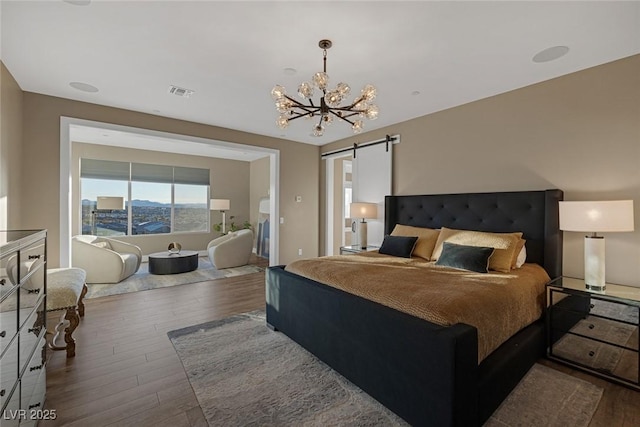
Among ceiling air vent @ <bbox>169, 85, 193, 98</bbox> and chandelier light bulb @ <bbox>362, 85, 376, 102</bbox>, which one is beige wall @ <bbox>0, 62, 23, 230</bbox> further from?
chandelier light bulb @ <bbox>362, 85, 376, 102</bbox>

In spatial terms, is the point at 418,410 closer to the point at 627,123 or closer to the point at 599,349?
the point at 599,349

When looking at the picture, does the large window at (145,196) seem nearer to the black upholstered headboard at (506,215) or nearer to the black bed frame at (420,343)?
the black bed frame at (420,343)

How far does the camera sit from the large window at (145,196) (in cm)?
646

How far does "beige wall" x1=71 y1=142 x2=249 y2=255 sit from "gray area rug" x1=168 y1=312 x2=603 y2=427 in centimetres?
532

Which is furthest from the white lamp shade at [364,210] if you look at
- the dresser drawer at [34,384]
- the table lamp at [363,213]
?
the dresser drawer at [34,384]

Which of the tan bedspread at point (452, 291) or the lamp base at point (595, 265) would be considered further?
the lamp base at point (595, 265)

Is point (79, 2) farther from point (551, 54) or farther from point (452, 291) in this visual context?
point (551, 54)

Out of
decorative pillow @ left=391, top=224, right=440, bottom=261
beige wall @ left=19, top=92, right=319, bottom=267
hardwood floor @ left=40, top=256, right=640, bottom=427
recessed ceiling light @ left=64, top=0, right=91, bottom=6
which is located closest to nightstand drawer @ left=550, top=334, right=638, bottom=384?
hardwood floor @ left=40, top=256, right=640, bottom=427

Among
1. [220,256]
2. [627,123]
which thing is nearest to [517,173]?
[627,123]

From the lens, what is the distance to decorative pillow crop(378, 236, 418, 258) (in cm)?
364

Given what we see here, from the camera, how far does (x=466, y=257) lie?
2.82m

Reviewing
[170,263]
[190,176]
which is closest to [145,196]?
[190,176]

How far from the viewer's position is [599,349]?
7.82ft

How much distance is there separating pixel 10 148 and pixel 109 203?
376 centimetres
